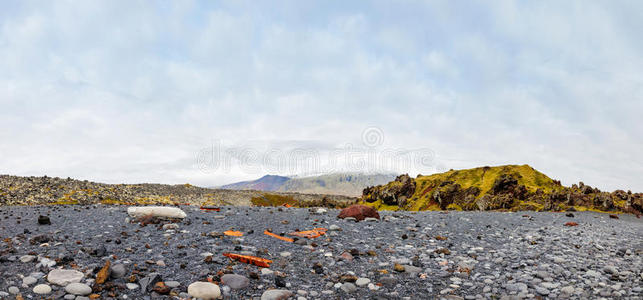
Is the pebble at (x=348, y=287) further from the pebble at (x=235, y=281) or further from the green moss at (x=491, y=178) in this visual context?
the green moss at (x=491, y=178)

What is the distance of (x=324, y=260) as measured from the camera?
326 inches

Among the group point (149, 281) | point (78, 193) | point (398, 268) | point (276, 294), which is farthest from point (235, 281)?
point (78, 193)

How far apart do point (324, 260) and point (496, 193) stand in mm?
22960

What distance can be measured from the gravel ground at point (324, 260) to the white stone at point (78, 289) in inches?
1.0

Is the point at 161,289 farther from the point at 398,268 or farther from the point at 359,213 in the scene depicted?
the point at 359,213

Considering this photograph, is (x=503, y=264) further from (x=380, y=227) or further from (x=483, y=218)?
(x=483, y=218)

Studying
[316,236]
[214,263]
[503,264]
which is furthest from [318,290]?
[503,264]

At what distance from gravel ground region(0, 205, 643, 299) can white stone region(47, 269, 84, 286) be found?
0.24 feet

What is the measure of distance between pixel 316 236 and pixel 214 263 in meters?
3.61

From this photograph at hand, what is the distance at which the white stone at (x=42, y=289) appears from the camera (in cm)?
589

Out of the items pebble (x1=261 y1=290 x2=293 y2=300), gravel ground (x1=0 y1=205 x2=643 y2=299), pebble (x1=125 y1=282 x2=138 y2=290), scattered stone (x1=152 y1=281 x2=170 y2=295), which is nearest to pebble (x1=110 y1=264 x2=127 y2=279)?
gravel ground (x1=0 y1=205 x2=643 y2=299)

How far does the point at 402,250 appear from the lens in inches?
376

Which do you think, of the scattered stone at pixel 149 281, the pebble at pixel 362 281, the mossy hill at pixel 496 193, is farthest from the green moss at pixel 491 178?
the scattered stone at pixel 149 281

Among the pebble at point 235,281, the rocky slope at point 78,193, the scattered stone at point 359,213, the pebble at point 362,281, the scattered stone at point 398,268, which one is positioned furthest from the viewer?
the rocky slope at point 78,193
